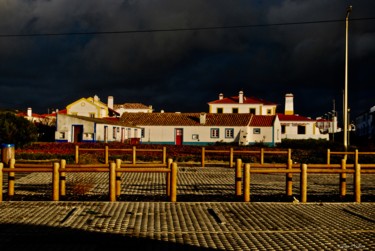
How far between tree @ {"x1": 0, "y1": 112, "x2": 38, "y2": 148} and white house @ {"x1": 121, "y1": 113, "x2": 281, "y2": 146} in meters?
25.5

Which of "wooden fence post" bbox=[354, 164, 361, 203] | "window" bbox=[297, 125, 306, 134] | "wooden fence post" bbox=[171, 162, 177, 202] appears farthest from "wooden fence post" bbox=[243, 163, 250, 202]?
"window" bbox=[297, 125, 306, 134]

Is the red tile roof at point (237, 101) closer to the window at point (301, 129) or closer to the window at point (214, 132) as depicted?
the window at point (301, 129)

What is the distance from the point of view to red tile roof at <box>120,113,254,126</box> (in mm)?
55509

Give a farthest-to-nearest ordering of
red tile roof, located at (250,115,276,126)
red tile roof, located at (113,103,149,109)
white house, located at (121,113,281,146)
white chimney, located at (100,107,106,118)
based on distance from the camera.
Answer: red tile roof, located at (113,103,149,109), white chimney, located at (100,107,106,118), red tile roof, located at (250,115,276,126), white house, located at (121,113,281,146)

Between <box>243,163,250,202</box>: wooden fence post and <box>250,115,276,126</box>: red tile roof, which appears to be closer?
<box>243,163,250,202</box>: wooden fence post

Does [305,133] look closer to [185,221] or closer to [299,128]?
[299,128]

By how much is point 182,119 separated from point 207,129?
12.5 ft

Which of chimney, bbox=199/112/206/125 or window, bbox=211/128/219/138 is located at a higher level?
chimney, bbox=199/112/206/125

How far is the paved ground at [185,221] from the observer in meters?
7.35

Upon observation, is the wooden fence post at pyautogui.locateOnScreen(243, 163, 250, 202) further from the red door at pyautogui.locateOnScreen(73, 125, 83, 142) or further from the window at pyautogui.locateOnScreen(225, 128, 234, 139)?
the window at pyautogui.locateOnScreen(225, 128, 234, 139)

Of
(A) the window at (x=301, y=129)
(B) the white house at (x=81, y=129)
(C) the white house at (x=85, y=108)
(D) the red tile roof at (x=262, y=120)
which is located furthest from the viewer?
(A) the window at (x=301, y=129)

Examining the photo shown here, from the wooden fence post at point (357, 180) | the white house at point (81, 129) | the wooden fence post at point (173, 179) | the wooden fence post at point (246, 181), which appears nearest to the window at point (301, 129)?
the white house at point (81, 129)

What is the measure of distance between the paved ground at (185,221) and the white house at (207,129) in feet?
132

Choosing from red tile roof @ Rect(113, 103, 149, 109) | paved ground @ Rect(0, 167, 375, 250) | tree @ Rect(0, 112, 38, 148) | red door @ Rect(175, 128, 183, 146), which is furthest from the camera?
red tile roof @ Rect(113, 103, 149, 109)
